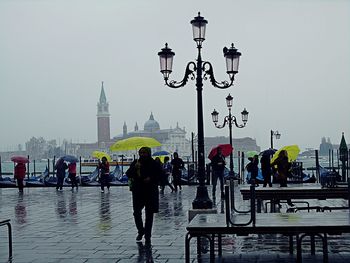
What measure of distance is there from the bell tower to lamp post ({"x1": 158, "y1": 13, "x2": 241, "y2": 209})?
492ft

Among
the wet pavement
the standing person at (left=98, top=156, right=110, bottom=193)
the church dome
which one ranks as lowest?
the wet pavement

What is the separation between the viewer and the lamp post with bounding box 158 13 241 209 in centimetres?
1123

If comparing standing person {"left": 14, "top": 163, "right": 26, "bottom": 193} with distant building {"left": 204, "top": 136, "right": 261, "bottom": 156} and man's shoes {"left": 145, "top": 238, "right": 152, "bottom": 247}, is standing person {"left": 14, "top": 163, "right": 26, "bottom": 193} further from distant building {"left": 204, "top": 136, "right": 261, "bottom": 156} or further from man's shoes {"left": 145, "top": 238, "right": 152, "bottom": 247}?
distant building {"left": 204, "top": 136, "right": 261, "bottom": 156}

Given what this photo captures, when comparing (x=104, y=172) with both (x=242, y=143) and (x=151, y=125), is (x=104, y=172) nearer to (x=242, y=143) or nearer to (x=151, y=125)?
(x=242, y=143)

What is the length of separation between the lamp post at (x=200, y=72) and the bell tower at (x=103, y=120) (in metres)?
150

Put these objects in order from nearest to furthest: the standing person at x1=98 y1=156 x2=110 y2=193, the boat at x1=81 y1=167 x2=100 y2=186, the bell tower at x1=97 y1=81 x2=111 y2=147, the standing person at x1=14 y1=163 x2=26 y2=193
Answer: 1. the standing person at x1=98 y1=156 x2=110 y2=193
2. the standing person at x1=14 y1=163 x2=26 y2=193
3. the boat at x1=81 y1=167 x2=100 y2=186
4. the bell tower at x1=97 y1=81 x2=111 y2=147

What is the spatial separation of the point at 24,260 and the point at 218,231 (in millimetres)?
2837

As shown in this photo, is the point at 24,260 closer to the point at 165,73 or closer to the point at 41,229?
the point at 41,229

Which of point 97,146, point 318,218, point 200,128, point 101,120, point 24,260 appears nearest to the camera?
point 318,218

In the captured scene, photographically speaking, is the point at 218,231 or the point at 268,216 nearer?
the point at 218,231

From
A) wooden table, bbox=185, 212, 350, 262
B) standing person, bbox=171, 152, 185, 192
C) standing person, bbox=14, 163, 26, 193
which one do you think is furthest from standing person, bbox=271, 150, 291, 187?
standing person, bbox=14, 163, 26, 193

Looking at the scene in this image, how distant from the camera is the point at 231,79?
12.7 m

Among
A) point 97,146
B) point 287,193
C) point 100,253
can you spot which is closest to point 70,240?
point 100,253

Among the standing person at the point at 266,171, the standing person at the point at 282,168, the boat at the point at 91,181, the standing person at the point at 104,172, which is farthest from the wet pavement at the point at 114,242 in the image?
the boat at the point at 91,181
